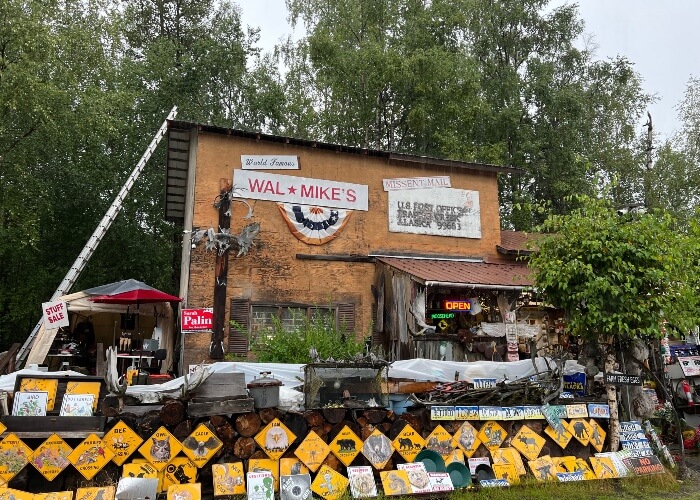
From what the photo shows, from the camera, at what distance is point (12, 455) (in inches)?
292

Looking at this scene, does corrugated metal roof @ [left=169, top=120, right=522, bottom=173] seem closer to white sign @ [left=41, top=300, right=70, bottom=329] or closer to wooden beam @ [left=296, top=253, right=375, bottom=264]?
wooden beam @ [left=296, top=253, right=375, bottom=264]

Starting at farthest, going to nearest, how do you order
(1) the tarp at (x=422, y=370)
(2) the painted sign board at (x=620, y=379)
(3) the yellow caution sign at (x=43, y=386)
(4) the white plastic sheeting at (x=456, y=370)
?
1. (4) the white plastic sheeting at (x=456, y=370)
2. (1) the tarp at (x=422, y=370)
3. (2) the painted sign board at (x=620, y=379)
4. (3) the yellow caution sign at (x=43, y=386)

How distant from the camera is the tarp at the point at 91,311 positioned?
14.2 meters

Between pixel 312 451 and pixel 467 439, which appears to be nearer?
pixel 312 451

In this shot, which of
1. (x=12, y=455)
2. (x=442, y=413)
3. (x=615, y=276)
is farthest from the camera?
(x=615, y=276)

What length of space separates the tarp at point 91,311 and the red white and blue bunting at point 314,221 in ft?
14.3

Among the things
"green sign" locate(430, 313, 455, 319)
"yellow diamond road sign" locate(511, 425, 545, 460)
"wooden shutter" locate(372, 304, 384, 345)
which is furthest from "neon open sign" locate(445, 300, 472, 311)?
"yellow diamond road sign" locate(511, 425, 545, 460)

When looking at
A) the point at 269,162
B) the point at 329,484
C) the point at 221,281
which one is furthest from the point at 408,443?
the point at 269,162

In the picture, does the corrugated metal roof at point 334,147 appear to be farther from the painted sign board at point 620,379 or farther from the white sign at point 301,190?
the painted sign board at point 620,379

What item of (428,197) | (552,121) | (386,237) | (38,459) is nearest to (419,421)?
(38,459)

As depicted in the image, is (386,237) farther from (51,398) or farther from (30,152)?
(30,152)

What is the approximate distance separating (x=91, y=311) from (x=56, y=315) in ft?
6.73

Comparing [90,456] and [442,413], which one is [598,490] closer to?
[442,413]

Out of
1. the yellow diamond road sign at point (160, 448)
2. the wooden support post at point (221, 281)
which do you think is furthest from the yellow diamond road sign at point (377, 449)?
the wooden support post at point (221, 281)
